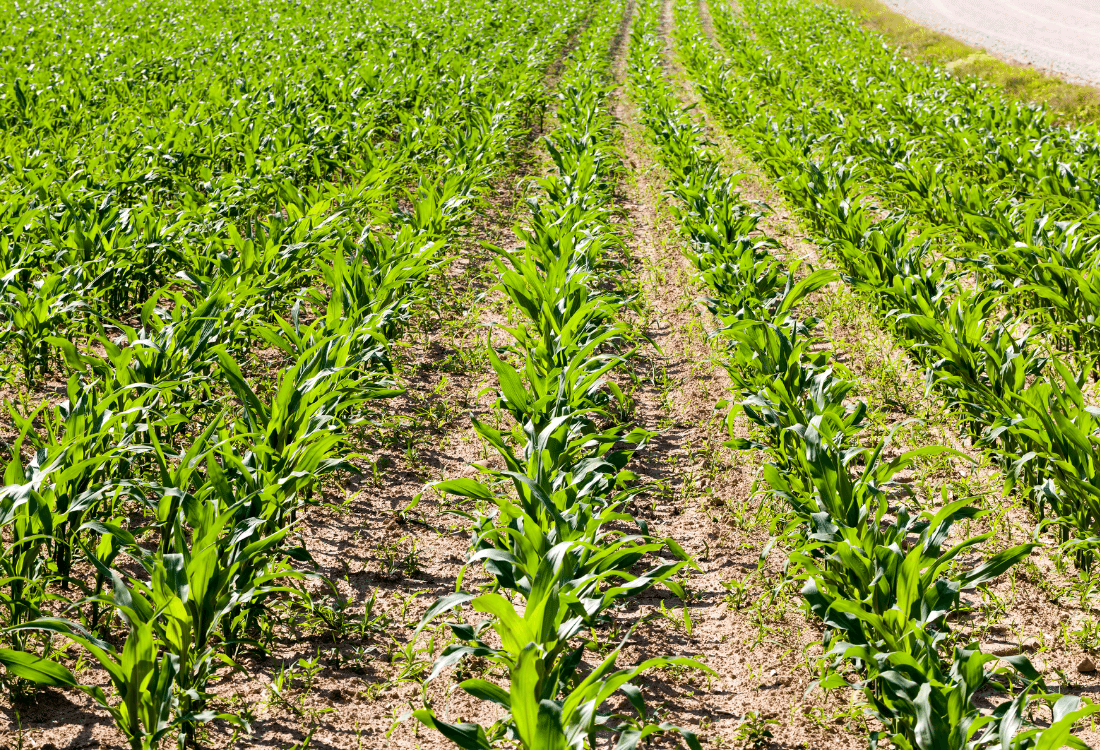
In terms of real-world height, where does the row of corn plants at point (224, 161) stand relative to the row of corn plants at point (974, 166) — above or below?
above

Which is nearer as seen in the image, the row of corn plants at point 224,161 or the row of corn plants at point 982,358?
the row of corn plants at point 982,358

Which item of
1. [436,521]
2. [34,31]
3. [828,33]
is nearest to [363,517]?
[436,521]

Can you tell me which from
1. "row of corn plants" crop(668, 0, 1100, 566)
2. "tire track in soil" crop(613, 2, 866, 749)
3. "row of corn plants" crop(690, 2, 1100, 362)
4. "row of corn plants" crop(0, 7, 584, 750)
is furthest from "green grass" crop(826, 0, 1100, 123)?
"row of corn plants" crop(0, 7, 584, 750)

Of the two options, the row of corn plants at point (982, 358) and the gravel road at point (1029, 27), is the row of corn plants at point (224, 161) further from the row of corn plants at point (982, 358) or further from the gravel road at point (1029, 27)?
the gravel road at point (1029, 27)

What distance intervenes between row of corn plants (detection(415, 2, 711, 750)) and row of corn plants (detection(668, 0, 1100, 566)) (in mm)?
1362

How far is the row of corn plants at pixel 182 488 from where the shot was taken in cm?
228

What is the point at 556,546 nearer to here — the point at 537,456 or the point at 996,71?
the point at 537,456

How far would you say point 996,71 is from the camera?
1455 cm

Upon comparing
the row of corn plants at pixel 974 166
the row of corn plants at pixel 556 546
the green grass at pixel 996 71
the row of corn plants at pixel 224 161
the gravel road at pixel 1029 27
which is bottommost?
the gravel road at pixel 1029 27

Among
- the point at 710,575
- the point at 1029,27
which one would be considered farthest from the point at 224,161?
the point at 1029,27

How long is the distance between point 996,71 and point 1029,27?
32.5ft

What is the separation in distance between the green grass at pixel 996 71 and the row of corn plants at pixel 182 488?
10732 millimetres

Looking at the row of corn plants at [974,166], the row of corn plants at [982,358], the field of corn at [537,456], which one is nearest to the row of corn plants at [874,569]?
the field of corn at [537,456]

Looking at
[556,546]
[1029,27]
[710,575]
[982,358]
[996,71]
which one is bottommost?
[1029,27]
